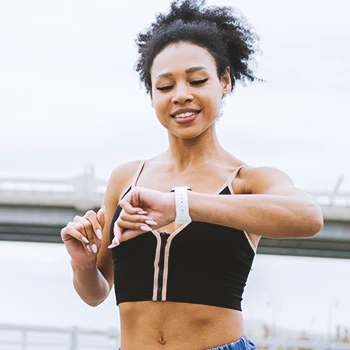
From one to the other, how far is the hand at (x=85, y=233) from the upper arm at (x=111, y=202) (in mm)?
322

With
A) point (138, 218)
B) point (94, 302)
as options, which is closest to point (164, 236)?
point (138, 218)

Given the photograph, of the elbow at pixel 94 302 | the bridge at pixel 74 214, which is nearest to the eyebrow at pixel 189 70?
the elbow at pixel 94 302

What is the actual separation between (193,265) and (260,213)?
38 centimetres

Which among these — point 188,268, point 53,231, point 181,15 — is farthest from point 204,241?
point 53,231

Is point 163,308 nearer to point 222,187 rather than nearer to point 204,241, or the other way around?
point 204,241

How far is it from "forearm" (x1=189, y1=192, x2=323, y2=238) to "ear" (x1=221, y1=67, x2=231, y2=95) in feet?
2.06

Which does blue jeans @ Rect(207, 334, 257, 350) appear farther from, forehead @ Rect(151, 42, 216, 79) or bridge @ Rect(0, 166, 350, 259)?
bridge @ Rect(0, 166, 350, 259)

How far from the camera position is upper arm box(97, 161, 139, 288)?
11.5ft

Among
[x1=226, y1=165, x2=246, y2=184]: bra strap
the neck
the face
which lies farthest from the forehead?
[x1=226, y1=165, x2=246, y2=184]: bra strap

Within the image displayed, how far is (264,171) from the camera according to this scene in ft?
10.6

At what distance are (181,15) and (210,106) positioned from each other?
501 mm

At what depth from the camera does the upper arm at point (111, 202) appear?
3.52 m

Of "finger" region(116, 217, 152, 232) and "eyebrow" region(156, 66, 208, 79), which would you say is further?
"eyebrow" region(156, 66, 208, 79)

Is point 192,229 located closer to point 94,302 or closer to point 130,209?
point 130,209
